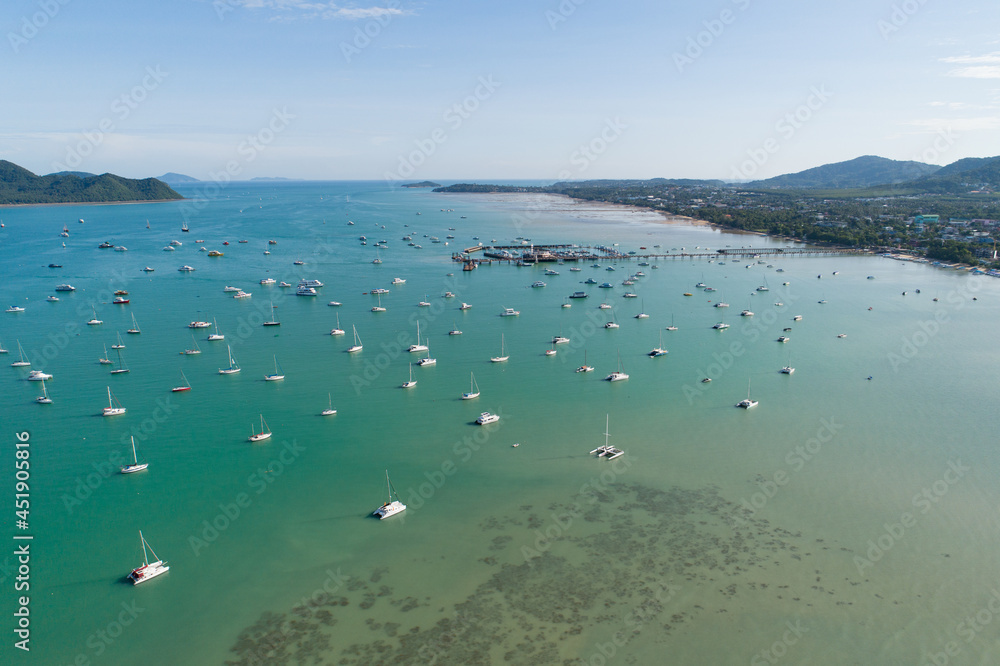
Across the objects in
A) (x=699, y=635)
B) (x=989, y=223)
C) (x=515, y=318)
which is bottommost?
(x=699, y=635)

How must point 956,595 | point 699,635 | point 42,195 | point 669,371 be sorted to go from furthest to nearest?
point 42,195, point 669,371, point 956,595, point 699,635

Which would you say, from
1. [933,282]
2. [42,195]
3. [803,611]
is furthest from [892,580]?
[42,195]

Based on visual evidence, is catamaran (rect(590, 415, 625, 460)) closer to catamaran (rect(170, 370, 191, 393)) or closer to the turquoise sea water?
the turquoise sea water

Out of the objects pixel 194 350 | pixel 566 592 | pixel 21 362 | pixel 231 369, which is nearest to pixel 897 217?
pixel 231 369

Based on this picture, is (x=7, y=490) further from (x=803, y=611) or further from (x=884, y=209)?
(x=884, y=209)

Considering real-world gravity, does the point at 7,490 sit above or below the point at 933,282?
below

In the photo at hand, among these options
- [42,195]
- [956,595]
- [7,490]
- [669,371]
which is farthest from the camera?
[42,195]
